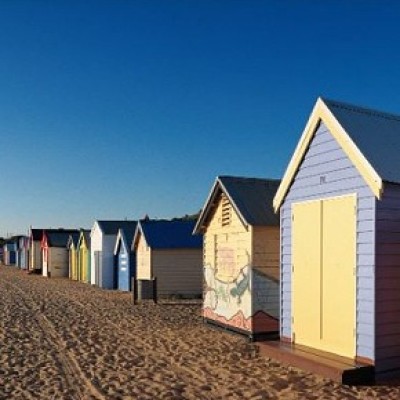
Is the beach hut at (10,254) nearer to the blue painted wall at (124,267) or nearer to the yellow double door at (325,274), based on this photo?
the blue painted wall at (124,267)

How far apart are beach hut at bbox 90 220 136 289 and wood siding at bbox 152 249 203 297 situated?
7.39 m

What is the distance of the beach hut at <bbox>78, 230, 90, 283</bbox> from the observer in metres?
40.8

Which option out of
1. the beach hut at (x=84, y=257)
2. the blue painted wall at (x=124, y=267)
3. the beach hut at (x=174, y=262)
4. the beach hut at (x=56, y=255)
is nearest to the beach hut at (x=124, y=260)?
the blue painted wall at (x=124, y=267)

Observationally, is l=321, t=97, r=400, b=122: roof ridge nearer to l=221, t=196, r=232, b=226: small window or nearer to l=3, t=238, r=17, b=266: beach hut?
l=221, t=196, r=232, b=226: small window

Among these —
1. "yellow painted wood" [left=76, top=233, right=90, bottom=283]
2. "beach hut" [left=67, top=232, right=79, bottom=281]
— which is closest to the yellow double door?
"yellow painted wood" [left=76, top=233, right=90, bottom=283]

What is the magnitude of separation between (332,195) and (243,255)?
4.44 metres

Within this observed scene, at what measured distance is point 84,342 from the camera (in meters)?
14.0

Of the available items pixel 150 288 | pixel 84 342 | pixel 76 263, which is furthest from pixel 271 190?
pixel 76 263

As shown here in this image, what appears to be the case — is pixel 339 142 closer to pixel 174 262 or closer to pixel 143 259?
pixel 174 262

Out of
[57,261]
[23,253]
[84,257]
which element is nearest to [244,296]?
[84,257]

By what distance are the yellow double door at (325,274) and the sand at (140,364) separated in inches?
32.1

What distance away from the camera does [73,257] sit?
46.4 metres

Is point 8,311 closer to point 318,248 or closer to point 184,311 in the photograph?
point 184,311

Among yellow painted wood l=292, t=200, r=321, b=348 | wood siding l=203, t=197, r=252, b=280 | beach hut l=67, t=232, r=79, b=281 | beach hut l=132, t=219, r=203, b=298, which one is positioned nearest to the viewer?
yellow painted wood l=292, t=200, r=321, b=348
